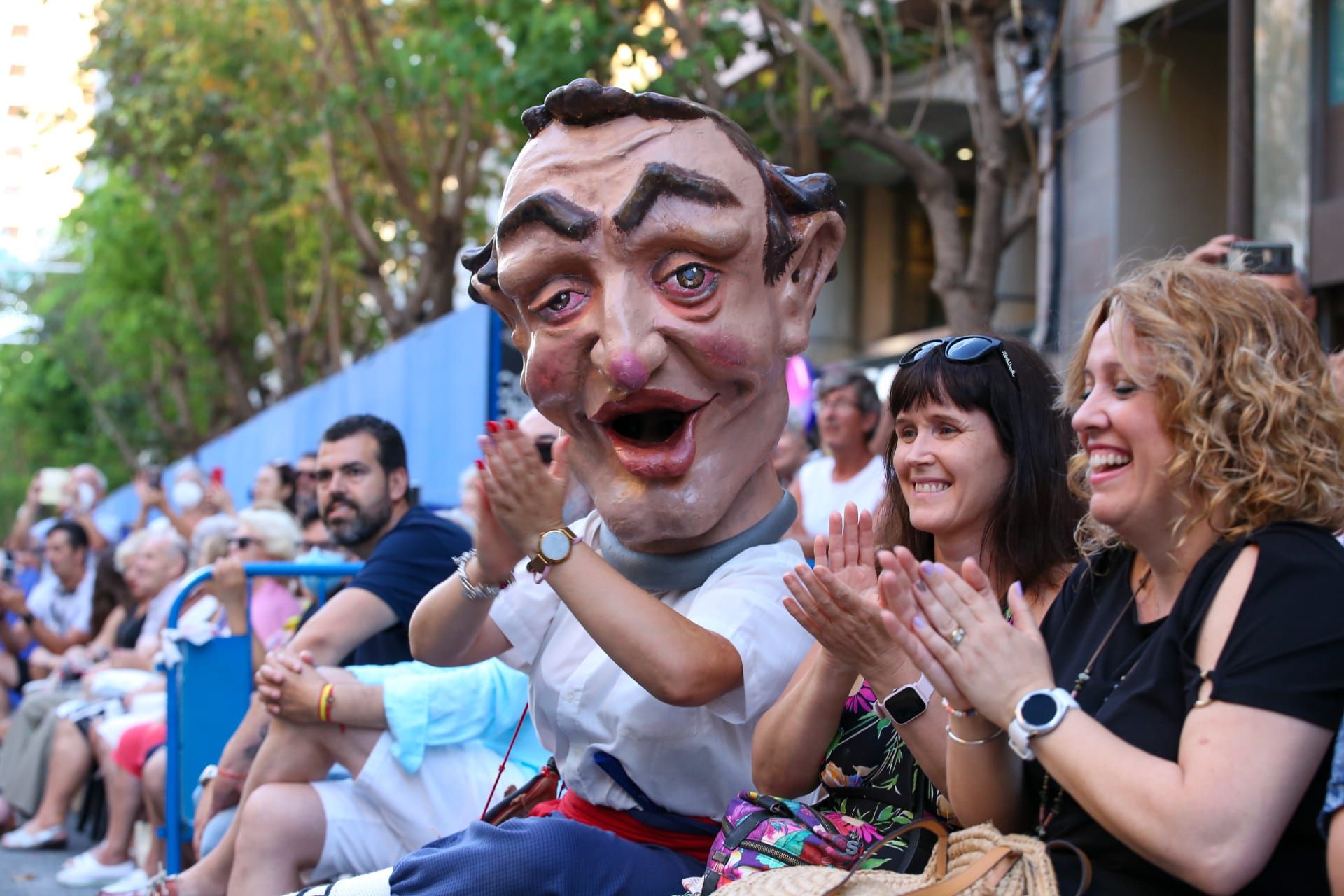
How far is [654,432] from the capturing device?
3.07m

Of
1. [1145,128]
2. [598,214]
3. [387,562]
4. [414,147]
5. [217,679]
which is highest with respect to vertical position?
[414,147]

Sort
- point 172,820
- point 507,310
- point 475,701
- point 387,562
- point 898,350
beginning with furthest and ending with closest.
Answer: point 898,350 → point 172,820 → point 387,562 → point 475,701 → point 507,310

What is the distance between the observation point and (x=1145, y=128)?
31.8 ft

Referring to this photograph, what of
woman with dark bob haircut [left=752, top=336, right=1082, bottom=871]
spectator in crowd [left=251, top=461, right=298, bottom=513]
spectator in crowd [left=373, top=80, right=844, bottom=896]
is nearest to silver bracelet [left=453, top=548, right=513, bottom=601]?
spectator in crowd [left=373, top=80, right=844, bottom=896]

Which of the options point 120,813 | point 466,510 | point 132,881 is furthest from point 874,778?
point 120,813

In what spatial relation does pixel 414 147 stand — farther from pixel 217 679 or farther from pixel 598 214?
pixel 598 214

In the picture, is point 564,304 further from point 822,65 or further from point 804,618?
point 822,65

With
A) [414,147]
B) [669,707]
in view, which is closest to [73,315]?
[414,147]

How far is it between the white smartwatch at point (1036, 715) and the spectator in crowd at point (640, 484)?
0.75 meters

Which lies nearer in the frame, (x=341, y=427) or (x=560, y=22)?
(x=341, y=427)

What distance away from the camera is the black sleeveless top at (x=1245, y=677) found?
194cm

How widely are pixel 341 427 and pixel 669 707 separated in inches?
101

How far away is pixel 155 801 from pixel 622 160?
422 cm

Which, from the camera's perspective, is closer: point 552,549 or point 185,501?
point 552,549
